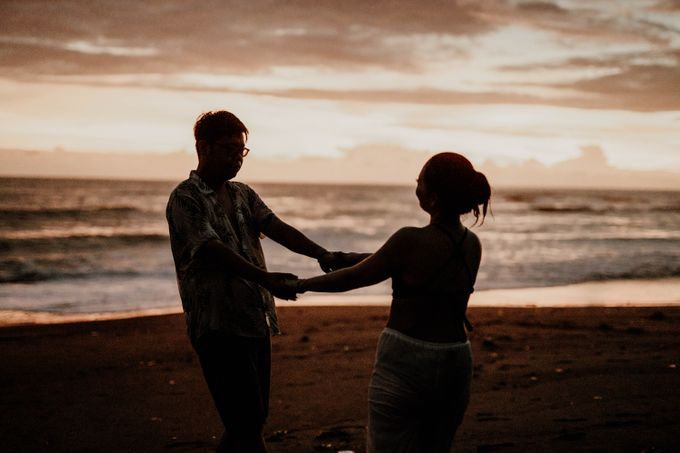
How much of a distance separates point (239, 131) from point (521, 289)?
13.8m

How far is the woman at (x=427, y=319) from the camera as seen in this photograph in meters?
2.74

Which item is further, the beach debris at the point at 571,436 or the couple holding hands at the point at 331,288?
the beach debris at the point at 571,436

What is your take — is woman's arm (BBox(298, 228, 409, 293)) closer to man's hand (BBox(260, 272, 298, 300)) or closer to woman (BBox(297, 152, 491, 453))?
woman (BBox(297, 152, 491, 453))

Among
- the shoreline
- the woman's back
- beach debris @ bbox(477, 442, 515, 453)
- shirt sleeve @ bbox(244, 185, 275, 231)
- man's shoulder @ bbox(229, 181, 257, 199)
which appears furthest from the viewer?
the shoreline

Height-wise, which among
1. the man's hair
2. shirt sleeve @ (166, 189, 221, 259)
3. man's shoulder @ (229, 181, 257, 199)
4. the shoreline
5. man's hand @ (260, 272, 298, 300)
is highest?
the man's hair

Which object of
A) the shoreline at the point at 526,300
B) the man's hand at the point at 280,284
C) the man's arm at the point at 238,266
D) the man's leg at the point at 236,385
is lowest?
the shoreline at the point at 526,300

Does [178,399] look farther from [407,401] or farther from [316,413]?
[407,401]

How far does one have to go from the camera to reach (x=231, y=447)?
3479 millimetres

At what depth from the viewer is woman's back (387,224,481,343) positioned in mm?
2736

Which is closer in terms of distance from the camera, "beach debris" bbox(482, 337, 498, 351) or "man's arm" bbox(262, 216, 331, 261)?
"man's arm" bbox(262, 216, 331, 261)

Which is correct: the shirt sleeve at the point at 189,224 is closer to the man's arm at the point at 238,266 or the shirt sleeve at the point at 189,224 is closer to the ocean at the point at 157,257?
the man's arm at the point at 238,266

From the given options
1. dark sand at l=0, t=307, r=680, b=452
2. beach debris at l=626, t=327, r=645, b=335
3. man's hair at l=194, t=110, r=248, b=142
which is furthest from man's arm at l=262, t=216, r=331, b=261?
beach debris at l=626, t=327, r=645, b=335

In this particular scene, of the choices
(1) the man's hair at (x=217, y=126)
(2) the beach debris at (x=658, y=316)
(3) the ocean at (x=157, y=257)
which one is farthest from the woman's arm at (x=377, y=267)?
(2) the beach debris at (x=658, y=316)

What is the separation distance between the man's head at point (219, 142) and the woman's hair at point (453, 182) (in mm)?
1097
